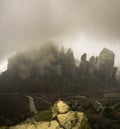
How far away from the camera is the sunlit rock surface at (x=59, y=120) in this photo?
18.9 meters

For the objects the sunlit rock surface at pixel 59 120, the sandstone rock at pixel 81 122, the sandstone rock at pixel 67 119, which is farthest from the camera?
the sandstone rock at pixel 81 122

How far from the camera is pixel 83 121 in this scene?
1931cm

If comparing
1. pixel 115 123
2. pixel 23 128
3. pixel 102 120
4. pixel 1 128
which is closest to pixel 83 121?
pixel 23 128

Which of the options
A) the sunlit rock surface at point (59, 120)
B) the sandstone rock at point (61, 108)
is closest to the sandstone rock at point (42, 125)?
the sunlit rock surface at point (59, 120)

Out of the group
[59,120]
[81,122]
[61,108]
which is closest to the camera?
[59,120]

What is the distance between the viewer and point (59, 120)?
19.0 m

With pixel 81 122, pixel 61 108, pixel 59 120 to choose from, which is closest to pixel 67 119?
pixel 59 120

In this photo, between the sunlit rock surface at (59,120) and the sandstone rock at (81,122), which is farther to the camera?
the sandstone rock at (81,122)

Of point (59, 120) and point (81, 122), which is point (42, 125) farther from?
point (81, 122)

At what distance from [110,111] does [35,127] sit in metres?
164

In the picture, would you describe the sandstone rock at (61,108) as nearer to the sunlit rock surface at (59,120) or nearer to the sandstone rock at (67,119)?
the sunlit rock surface at (59,120)

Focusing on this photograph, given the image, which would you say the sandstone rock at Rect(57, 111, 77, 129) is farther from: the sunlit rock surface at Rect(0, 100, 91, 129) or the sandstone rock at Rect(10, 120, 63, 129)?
the sandstone rock at Rect(10, 120, 63, 129)

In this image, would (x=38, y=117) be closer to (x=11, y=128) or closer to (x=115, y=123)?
(x=11, y=128)

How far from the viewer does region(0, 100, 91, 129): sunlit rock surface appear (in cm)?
1886
